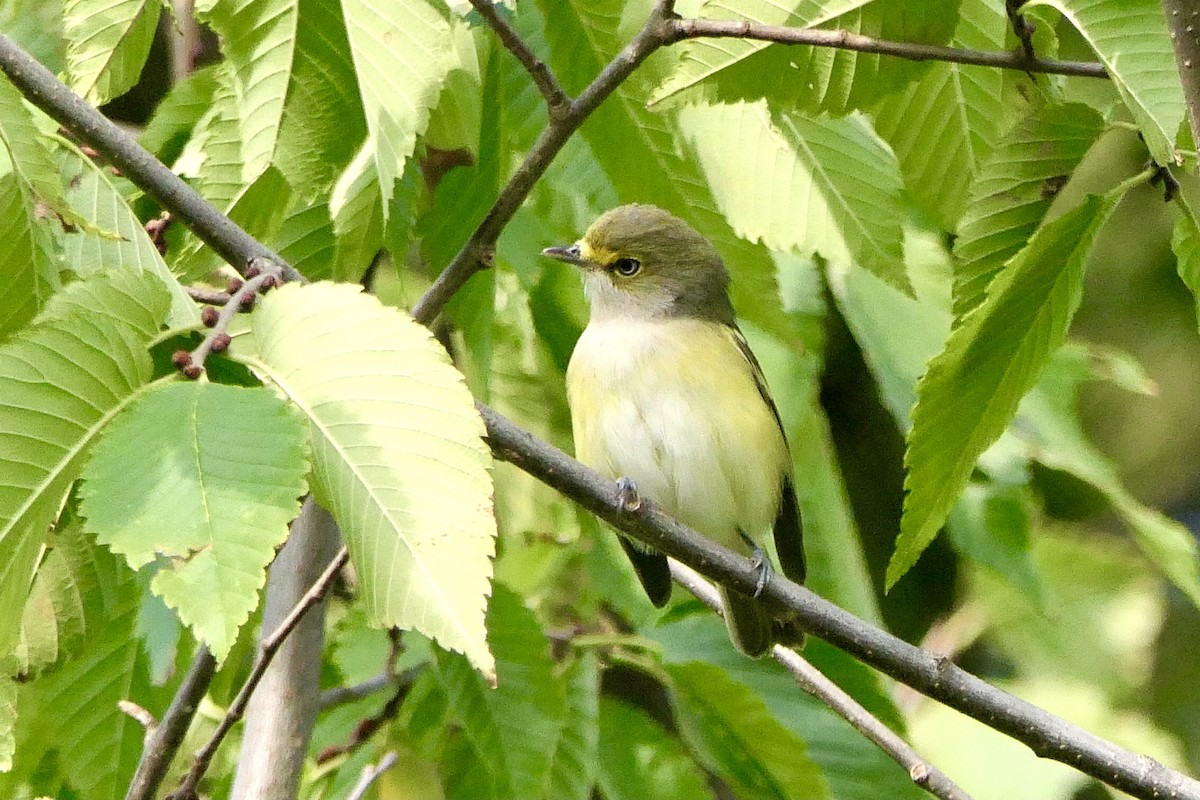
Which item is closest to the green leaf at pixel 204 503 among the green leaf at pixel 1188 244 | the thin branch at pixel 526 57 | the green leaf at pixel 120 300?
the green leaf at pixel 120 300

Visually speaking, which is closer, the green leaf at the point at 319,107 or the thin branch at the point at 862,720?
the green leaf at the point at 319,107

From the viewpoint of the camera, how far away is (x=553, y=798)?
122 inches

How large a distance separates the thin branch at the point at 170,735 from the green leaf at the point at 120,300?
747 millimetres

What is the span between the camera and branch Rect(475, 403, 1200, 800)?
216 cm

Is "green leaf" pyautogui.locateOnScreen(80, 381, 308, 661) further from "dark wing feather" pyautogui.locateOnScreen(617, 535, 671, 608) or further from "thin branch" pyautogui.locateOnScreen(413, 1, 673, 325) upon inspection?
"dark wing feather" pyautogui.locateOnScreen(617, 535, 671, 608)

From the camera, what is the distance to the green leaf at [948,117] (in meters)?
2.41

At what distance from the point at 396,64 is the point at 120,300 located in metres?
0.64

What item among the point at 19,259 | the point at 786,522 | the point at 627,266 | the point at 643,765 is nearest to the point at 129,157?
the point at 19,259

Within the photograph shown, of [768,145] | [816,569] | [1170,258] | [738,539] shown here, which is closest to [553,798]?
[816,569]

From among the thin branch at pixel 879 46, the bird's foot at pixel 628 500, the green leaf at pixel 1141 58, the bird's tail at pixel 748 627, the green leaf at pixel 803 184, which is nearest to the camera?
the green leaf at pixel 1141 58

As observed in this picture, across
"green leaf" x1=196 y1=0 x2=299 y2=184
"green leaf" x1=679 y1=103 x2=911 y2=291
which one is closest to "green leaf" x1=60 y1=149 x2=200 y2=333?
"green leaf" x1=196 y1=0 x2=299 y2=184

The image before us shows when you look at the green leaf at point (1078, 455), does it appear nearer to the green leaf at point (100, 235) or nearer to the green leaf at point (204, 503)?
the green leaf at point (100, 235)

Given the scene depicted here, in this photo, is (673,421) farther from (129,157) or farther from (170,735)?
(129,157)

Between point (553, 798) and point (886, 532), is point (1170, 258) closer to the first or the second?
point (886, 532)
